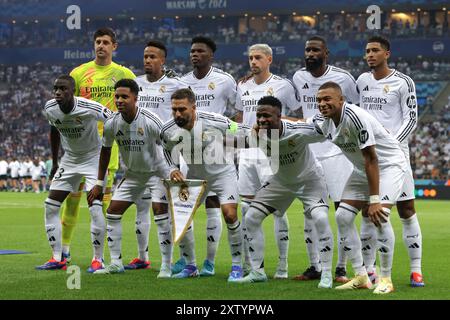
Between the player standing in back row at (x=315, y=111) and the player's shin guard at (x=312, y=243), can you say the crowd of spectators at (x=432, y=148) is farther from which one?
the player's shin guard at (x=312, y=243)

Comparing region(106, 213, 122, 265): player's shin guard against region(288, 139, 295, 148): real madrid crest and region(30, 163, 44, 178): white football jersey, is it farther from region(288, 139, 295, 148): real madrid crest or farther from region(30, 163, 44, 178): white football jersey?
region(30, 163, 44, 178): white football jersey

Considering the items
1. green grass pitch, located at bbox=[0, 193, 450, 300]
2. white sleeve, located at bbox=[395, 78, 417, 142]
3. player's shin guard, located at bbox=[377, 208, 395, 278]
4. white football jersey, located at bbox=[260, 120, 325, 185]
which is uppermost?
white sleeve, located at bbox=[395, 78, 417, 142]

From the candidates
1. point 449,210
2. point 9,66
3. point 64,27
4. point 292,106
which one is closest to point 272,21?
point 64,27

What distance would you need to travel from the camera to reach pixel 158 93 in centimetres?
1112

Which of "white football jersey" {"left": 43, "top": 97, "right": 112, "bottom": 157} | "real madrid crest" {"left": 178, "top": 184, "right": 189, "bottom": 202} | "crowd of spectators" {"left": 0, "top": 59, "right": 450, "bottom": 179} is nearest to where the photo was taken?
"real madrid crest" {"left": 178, "top": 184, "right": 189, "bottom": 202}

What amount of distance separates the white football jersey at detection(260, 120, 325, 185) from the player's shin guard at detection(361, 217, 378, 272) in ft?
2.76

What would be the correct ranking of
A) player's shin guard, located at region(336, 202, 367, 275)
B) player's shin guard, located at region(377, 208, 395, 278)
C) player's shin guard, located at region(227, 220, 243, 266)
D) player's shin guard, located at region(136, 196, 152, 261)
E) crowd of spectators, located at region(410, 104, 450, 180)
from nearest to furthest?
player's shin guard, located at region(377, 208, 395, 278)
player's shin guard, located at region(336, 202, 367, 275)
player's shin guard, located at region(227, 220, 243, 266)
player's shin guard, located at region(136, 196, 152, 261)
crowd of spectators, located at region(410, 104, 450, 180)

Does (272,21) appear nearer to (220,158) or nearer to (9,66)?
(9,66)

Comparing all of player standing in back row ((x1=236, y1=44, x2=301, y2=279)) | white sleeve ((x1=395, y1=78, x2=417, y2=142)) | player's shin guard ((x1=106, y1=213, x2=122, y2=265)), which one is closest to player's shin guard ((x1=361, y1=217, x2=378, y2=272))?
player standing in back row ((x1=236, y1=44, x2=301, y2=279))

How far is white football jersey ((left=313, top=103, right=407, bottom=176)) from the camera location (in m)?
8.48

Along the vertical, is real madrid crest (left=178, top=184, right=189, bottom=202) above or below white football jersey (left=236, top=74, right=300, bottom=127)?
below

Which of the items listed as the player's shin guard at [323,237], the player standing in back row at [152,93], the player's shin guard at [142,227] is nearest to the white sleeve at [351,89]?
the player's shin guard at [323,237]

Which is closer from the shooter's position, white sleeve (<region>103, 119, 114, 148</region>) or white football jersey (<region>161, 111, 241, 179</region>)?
white football jersey (<region>161, 111, 241, 179</region>)

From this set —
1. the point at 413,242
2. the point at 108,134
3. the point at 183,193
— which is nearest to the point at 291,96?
A: the point at 183,193
